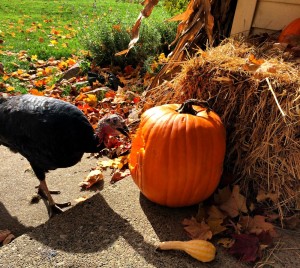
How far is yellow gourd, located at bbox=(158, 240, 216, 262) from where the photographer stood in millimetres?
1855

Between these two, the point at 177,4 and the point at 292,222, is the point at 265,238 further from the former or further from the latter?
the point at 177,4

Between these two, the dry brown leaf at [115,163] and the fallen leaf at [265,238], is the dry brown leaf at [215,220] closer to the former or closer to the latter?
the fallen leaf at [265,238]

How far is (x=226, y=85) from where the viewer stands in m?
2.33

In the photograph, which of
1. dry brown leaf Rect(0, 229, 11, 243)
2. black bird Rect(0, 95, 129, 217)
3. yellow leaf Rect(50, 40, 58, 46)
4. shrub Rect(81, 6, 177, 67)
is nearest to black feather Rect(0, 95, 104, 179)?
black bird Rect(0, 95, 129, 217)

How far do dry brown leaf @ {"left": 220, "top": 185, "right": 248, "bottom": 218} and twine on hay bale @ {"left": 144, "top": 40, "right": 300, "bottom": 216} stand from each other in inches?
5.4

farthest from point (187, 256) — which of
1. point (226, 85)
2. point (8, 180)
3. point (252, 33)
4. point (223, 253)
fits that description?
point (252, 33)

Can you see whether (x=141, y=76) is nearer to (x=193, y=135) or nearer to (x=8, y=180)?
(x=8, y=180)

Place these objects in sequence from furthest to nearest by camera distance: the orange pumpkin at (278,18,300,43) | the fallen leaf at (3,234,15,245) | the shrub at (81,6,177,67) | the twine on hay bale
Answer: the shrub at (81,6,177,67), the orange pumpkin at (278,18,300,43), the fallen leaf at (3,234,15,245), the twine on hay bale

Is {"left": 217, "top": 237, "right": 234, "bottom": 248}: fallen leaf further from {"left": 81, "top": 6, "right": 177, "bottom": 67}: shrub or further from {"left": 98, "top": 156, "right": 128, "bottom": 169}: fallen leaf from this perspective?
{"left": 81, "top": 6, "right": 177, "bottom": 67}: shrub

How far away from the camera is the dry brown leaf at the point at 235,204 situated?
2.19 m

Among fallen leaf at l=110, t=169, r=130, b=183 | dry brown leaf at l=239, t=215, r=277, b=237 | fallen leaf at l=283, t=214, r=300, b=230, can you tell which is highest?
dry brown leaf at l=239, t=215, r=277, b=237

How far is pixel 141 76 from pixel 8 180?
258cm

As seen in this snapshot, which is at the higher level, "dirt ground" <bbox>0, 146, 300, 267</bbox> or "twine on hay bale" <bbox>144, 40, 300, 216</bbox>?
"twine on hay bale" <bbox>144, 40, 300, 216</bbox>

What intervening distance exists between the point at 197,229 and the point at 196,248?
0.63ft
